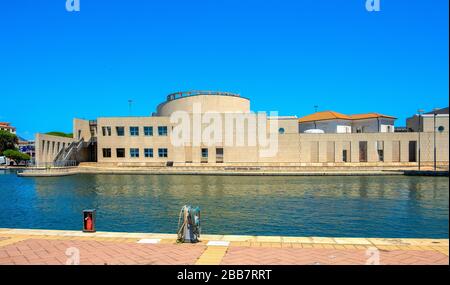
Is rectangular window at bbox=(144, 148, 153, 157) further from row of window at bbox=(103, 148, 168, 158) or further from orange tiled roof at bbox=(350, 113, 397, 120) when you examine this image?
orange tiled roof at bbox=(350, 113, 397, 120)

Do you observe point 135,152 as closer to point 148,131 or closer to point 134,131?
point 134,131

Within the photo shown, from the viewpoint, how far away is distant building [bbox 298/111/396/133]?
79500 mm

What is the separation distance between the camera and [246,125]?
6569cm

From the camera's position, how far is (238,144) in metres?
66.4

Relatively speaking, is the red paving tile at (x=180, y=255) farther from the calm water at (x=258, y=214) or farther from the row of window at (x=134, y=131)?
the row of window at (x=134, y=131)

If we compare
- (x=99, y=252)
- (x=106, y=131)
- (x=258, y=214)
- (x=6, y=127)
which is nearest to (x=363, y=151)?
(x=106, y=131)

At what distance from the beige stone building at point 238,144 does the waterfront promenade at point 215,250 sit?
52.8 metres

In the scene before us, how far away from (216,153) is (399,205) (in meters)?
46.3

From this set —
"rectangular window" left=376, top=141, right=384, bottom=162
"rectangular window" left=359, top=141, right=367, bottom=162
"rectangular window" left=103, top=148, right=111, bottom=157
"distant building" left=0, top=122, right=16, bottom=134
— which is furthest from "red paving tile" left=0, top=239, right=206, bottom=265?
"distant building" left=0, top=122, right=16, bottom=134

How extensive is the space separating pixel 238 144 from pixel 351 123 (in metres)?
33.0

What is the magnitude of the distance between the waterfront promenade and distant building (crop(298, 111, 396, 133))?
230 feet

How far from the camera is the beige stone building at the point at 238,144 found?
213 feet
